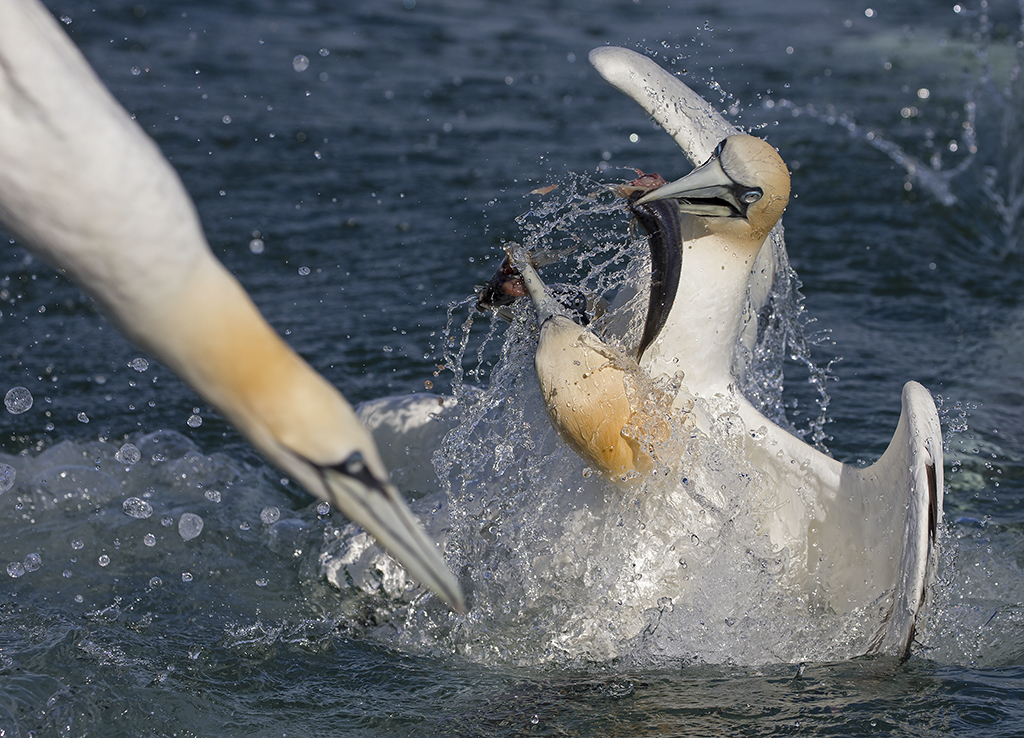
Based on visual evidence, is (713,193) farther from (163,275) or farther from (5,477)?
(5,477)

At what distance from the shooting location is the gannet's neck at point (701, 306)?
13.8ft

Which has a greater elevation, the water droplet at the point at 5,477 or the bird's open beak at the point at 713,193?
the bird's open beak at the point at 713,193

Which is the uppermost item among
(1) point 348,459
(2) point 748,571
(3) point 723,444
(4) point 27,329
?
(1) point 348,459

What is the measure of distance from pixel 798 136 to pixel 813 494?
21.1ft

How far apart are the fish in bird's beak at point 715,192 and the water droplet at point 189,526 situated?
2373 millimetres

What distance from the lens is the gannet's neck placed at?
4.21 meters

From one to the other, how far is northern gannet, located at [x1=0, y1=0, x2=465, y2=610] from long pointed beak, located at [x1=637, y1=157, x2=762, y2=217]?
190 cm

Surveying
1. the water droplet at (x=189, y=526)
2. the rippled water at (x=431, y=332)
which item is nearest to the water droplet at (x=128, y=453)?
the rippled water at (x=431, y=332)

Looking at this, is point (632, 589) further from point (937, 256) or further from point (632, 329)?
point (937, 256)

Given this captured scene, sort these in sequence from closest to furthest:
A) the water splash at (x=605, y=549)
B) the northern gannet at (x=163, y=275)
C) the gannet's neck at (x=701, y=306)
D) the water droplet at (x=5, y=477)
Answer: the northern gannet at (x=163, y=275) < the water splash at (x=605, y=549) < the gannet's neck at (x=701, y=306) < the water droplet at (x=5, y=477)

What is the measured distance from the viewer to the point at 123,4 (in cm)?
1261

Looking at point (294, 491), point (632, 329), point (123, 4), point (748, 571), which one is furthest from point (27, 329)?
point (123, 4)

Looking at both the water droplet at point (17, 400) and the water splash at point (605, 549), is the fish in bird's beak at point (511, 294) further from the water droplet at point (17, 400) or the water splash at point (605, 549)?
the water droplet at point (17, 400)

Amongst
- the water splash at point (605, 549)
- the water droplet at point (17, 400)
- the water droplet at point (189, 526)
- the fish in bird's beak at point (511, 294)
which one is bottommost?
the water droplet at point (189, 526)
